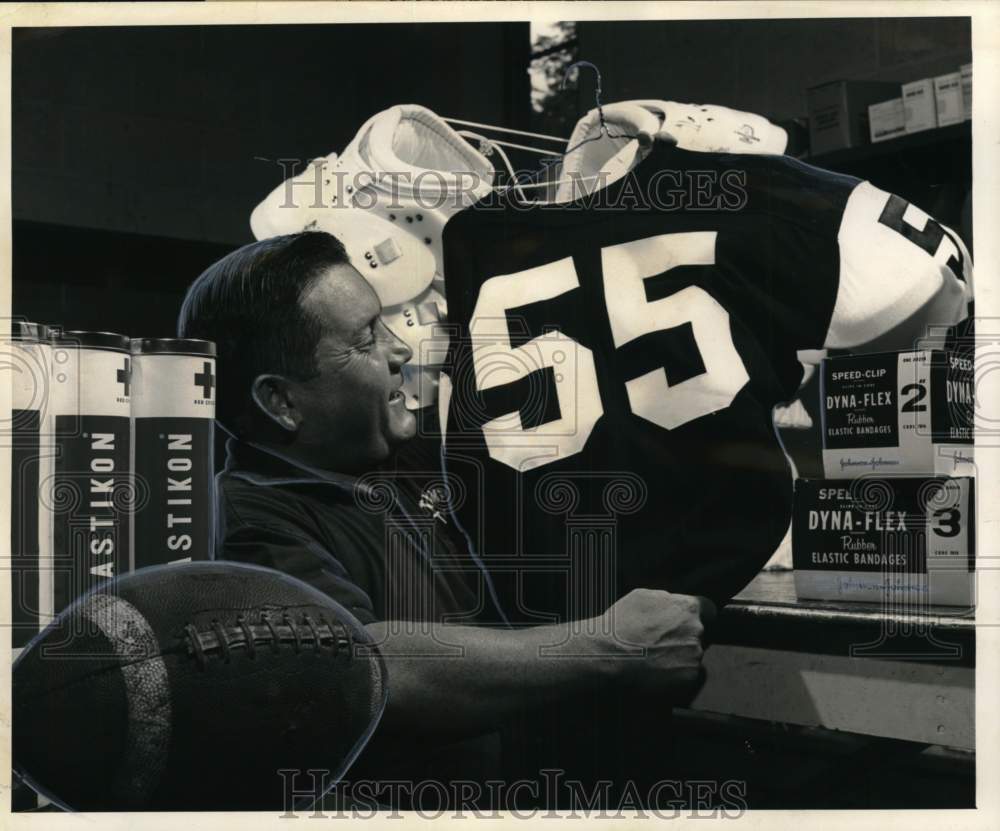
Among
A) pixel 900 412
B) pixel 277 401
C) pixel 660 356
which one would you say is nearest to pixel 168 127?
pixel 277 401

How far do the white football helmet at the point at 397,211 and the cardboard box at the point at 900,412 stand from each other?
71 centimetres

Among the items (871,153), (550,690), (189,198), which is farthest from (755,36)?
(550,690)

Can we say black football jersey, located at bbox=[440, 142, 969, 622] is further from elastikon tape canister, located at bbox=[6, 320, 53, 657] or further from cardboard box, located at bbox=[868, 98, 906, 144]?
elastikon tape canister, located at bbox=[6, 320, 53, 657]

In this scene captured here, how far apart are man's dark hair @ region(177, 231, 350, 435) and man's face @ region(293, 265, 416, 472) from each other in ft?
0.08

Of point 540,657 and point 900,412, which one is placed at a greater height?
point 900,412

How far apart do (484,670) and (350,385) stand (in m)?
0.55

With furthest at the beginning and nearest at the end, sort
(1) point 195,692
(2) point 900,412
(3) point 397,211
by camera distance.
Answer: (3) point 397,211 → (2) point 900,412 → (1) point 195,692

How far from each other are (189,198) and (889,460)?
4.31 ft

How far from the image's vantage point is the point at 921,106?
2170 millimetres

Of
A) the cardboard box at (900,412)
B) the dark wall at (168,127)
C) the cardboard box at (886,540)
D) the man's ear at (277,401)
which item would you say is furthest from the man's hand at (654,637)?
the dark wall at (168,127)

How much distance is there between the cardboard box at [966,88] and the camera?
7.04 feet

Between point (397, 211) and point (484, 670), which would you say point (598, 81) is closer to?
point (397, 211)

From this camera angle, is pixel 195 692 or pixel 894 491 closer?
pixel 195 692

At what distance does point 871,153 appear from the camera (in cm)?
218
